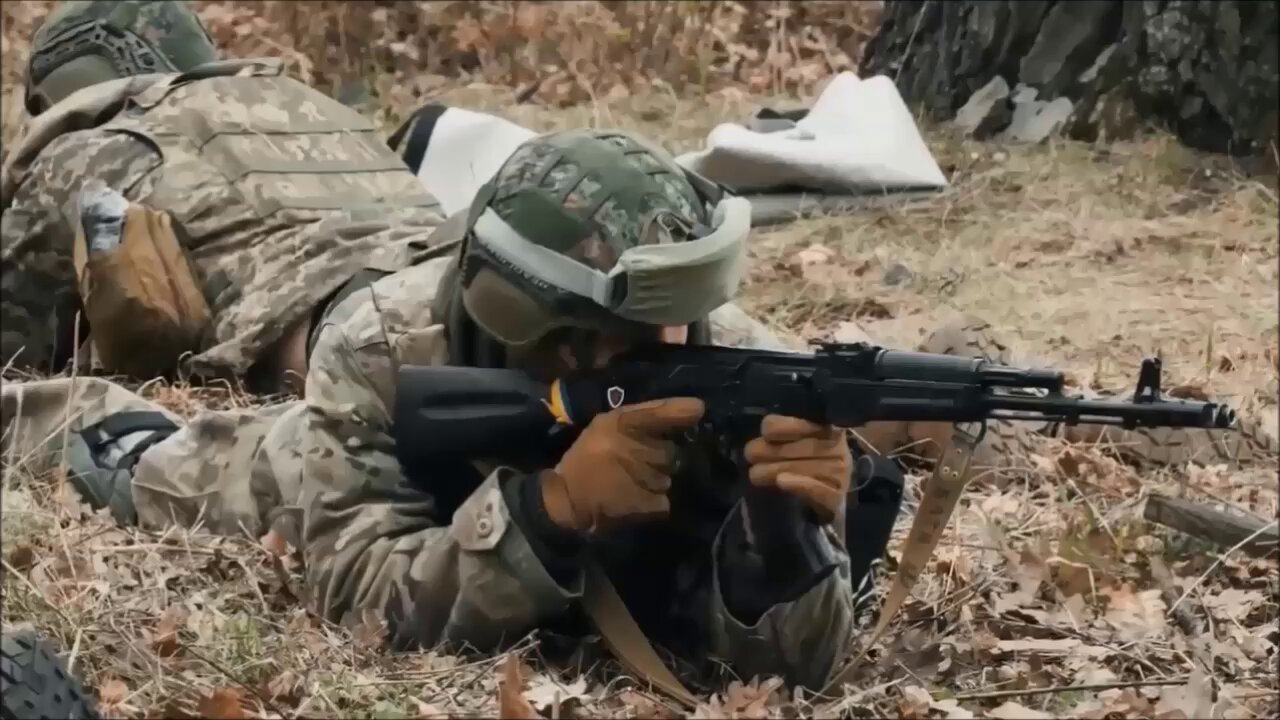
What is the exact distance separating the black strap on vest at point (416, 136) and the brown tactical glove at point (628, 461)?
10.7 feet

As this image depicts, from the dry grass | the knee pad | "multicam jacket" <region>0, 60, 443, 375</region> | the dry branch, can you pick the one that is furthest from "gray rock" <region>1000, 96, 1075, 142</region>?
the knee pad

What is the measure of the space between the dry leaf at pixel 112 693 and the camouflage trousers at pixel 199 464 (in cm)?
85

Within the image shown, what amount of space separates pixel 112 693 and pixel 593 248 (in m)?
1.11

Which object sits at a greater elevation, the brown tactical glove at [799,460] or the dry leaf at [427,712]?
the brown tactical glove at [799,460]

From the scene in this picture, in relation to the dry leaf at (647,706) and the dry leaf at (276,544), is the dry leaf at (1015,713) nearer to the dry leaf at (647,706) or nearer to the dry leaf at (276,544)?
the dry leaf at (647,706)

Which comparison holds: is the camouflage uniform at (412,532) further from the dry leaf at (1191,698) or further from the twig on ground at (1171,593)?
the twig on ground at (1171,593)

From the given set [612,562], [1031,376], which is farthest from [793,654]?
[1031,376]

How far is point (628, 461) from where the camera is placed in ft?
9.40

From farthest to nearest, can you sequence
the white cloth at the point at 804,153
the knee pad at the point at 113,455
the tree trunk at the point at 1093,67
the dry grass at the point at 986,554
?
the tree trunk at the point at 1093,67 < the white cloth at the point at 804,153 < the knee pad at the point at 113,455 < the dry grass at the point at 986,554

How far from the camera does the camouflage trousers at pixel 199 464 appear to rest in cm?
390

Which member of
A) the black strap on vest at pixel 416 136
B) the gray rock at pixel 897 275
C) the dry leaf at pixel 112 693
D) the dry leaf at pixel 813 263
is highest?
the dry leaf at pixel 112 693

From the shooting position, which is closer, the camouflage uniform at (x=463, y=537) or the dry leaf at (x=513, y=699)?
the dry leaf at (x=513, y=699)

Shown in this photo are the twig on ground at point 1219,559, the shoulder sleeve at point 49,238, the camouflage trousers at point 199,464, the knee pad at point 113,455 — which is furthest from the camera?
the shoulder sleeve at point 49,238

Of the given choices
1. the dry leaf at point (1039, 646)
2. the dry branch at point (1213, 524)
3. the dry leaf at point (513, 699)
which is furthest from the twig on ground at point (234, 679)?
the dry branch at point (1213, 524)
